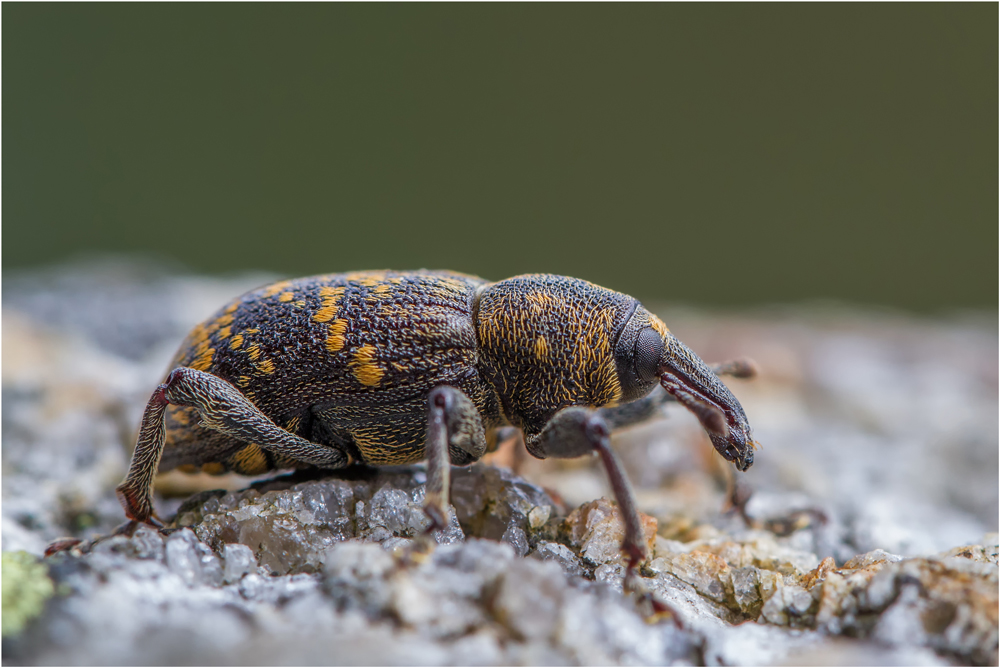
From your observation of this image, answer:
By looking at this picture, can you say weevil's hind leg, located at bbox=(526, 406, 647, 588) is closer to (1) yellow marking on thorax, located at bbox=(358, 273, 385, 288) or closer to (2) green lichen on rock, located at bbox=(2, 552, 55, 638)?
(1) yellow marking on thorax, located at bbox=(358, 273, 385, 288)

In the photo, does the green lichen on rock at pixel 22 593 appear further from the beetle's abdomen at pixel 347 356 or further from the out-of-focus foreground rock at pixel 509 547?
the beetle's abdomen at pixel 347 356

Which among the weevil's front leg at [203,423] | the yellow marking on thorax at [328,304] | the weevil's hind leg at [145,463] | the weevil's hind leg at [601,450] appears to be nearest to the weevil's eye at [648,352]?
the weevil's hind leg at [601,450]

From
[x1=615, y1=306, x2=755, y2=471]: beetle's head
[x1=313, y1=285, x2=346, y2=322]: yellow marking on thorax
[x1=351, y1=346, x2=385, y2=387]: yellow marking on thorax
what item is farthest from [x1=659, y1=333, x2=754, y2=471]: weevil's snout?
[x1=313, y1=285, x2=346, y2=322]: yellow marking on thorax

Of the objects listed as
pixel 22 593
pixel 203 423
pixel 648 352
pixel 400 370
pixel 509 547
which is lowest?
pixel 509 547

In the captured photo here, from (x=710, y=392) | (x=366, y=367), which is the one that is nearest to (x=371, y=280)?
(x=366, y=367)

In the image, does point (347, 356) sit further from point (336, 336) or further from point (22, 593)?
point (22, 593)

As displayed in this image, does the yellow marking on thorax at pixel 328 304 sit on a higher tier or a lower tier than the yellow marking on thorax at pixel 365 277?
lower

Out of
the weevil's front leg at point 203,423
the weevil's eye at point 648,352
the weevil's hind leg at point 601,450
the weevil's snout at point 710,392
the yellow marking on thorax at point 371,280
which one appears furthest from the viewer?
the yellow marking on thorax at point 371,280

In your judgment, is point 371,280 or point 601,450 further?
point 371,280
